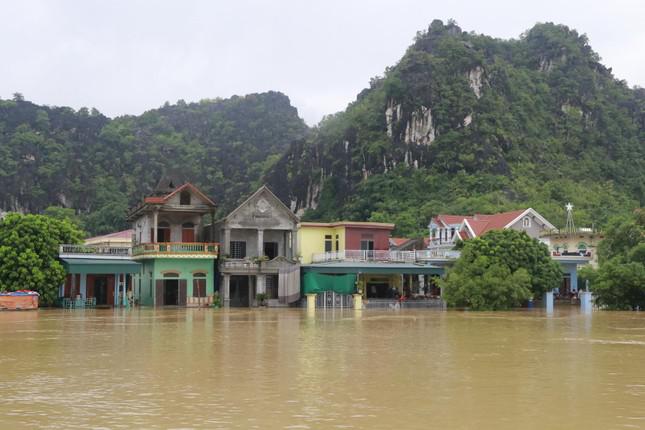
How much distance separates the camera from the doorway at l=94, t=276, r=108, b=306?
50.0m

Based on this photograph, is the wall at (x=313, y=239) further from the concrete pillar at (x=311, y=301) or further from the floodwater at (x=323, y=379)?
the floodwater at (x=323, y=379)

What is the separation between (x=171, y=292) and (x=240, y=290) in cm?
430

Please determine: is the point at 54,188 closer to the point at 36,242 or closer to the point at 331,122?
the point at 331,122

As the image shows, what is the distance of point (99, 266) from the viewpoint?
45.3 meters

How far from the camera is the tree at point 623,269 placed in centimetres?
3903

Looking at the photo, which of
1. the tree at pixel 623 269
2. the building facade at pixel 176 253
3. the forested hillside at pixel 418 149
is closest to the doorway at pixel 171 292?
the building facade at pixel 176 253

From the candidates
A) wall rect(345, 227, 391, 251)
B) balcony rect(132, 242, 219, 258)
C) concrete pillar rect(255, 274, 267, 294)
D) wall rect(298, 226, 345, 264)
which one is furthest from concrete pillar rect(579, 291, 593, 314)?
balcony rect(132, 242, 219, 258)

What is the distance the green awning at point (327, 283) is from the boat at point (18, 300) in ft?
47.1

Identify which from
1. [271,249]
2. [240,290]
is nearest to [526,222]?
[271,249]

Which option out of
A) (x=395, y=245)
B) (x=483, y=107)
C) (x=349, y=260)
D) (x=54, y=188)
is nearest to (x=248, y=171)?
(x=54, y=188)

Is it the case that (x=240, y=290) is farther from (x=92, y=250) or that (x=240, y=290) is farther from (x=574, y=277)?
(x=574, y=277)

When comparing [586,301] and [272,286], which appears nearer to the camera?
[586,301]

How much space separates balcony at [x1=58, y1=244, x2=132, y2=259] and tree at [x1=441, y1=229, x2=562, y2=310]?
1887 centimetres

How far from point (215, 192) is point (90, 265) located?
85540mm
